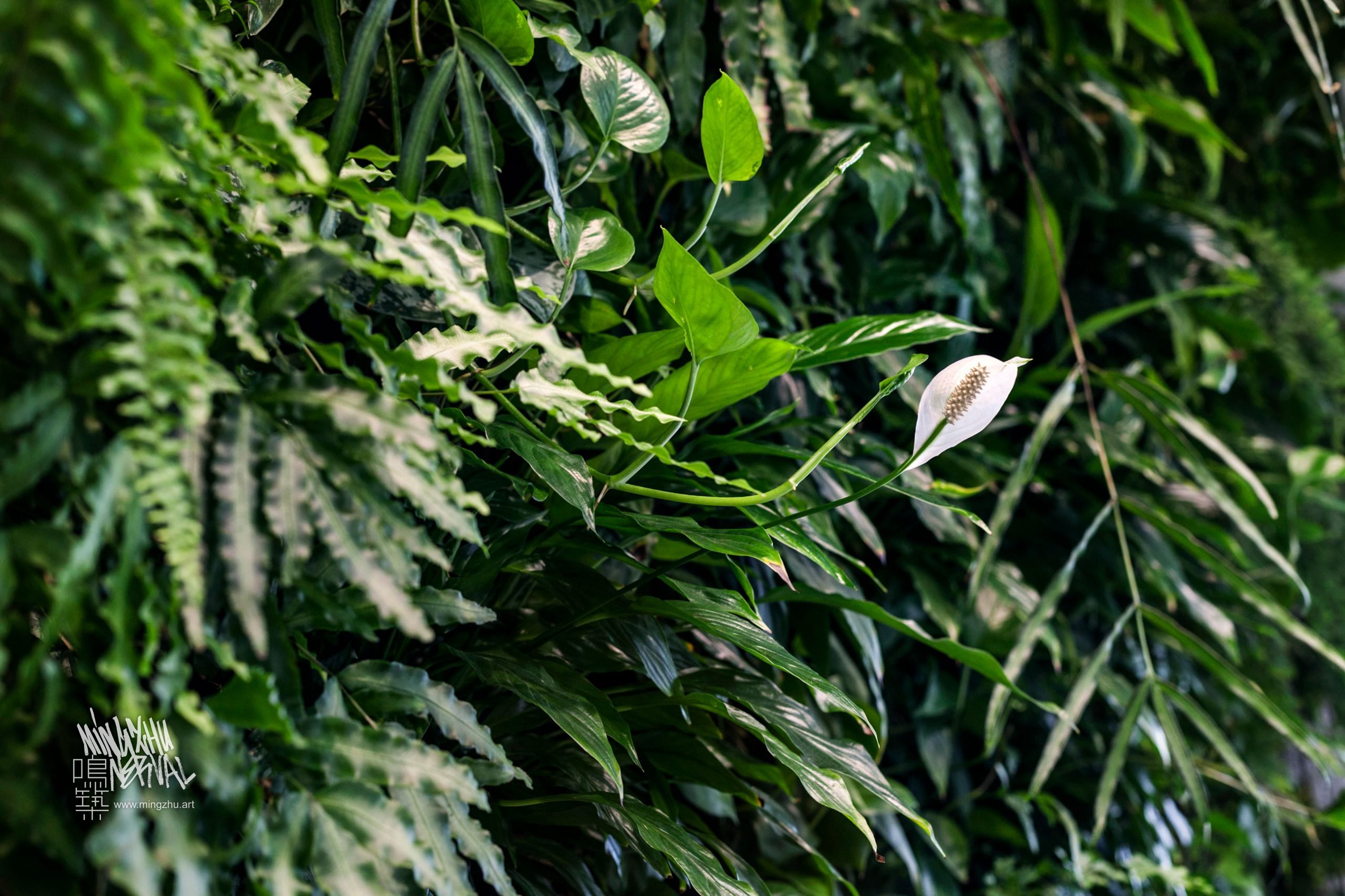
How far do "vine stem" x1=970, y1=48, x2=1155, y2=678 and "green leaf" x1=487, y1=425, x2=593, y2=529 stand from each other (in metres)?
0.68

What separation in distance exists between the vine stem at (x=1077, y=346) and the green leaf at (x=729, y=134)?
1.99 ft

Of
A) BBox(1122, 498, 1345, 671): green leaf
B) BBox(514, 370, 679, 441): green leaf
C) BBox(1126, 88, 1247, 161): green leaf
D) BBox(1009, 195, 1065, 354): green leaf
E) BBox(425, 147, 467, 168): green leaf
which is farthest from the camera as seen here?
BBox(1126, 88, 1247, 161): green leaf

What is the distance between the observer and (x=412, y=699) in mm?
420

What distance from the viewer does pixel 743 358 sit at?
1.76 ft

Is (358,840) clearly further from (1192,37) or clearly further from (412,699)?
(1192,37)

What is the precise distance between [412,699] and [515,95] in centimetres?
36

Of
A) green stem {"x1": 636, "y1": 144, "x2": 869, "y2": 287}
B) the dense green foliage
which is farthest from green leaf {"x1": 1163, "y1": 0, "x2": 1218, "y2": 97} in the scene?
green stem {"x1": 636, "y1": 144, "x2": 869, "y2": 287}

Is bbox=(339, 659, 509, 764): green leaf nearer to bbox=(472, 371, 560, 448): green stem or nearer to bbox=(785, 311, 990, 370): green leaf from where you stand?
bbox=(472, 371, 560, 448): green stem

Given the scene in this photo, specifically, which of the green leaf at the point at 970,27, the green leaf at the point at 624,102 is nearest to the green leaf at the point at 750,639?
the green leaf at the point at 624,102

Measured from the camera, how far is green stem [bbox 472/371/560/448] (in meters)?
0.48

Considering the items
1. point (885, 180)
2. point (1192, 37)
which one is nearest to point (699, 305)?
point (885, 180)

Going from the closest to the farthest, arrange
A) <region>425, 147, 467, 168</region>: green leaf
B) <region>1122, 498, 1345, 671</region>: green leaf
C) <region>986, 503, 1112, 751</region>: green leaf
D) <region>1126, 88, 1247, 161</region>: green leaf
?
<region>425, 147, 467, 168</region>: green leaf < <region>986, 503, 1112, 751</region>: green leaf < <region>1122, 498, 1345, 671</region>: green leaf < <region>1126, 88, 1247, 161</region>: green leaf

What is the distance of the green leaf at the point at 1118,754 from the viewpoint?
0.82m

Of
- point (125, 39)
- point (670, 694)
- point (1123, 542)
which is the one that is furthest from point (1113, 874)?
point (125, 39)
